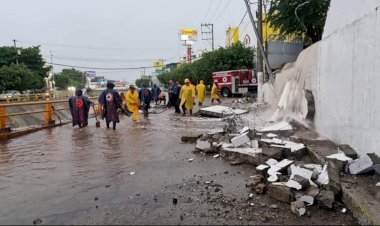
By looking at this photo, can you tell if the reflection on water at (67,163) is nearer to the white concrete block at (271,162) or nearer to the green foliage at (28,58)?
the white concrete block at (271,162)

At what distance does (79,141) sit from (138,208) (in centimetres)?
595

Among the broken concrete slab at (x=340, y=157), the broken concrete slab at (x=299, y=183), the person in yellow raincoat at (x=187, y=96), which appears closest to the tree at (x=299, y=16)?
the person in yellow raincoat at (x=187, y=96)

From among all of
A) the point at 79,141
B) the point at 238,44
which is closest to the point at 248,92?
the point at 238,44

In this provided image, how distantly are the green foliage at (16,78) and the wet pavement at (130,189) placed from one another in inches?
1883

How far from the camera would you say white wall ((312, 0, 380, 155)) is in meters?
5.07

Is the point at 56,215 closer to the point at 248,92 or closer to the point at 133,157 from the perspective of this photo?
the point at 133,157

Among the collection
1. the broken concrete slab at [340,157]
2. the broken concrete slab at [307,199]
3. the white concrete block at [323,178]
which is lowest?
the broken concrete slab at [307,199]

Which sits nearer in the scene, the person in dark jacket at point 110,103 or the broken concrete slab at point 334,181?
the broken concrete slab at point 334,181

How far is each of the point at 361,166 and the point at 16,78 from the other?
2188 inches

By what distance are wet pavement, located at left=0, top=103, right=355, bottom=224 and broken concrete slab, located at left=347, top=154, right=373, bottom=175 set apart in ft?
3.10

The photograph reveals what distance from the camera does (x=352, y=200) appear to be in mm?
4105

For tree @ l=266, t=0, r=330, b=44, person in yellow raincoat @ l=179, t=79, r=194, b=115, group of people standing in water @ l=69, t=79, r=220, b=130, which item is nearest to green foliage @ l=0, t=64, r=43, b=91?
group of people standing in water @ l=69, t=79, r=220, b=130

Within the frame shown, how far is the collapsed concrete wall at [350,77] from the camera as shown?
16.7ft

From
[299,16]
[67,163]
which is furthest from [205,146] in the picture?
[299,16]
